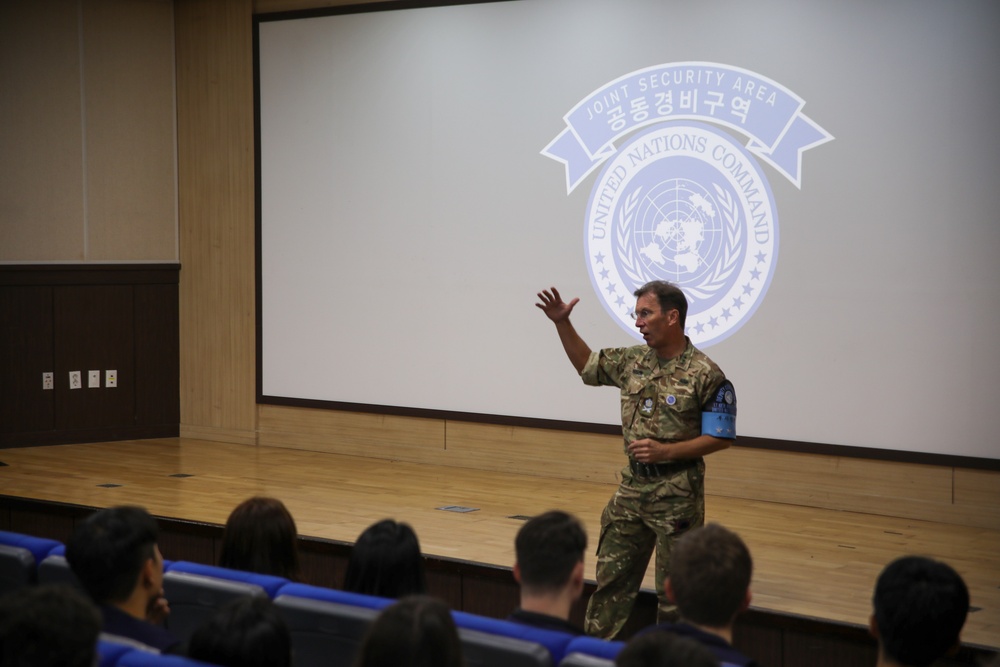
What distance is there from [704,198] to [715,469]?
150cm

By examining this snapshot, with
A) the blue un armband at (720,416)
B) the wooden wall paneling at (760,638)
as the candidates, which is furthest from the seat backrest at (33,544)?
the wooden wall paneling at (760,638)

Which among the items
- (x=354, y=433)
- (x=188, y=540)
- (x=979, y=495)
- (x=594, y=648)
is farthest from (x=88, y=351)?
(x=594, y=648)

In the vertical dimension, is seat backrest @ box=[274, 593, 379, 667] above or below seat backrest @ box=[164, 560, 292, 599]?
below

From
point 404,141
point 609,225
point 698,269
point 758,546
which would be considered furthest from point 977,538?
point 404,141

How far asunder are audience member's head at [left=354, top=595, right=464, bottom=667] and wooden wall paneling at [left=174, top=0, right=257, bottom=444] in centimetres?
651

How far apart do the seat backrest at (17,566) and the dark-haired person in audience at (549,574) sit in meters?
1.50

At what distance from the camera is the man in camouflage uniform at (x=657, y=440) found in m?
3.80

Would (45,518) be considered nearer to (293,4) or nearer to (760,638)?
(760,638)

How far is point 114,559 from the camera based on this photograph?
99.7 inches

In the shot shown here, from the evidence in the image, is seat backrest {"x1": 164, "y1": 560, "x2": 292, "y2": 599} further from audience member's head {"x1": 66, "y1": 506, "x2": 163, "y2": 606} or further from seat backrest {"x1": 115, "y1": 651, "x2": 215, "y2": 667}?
seat backrest {"x1": 115, "y1": 651, "x2": 215, "y2": 667}

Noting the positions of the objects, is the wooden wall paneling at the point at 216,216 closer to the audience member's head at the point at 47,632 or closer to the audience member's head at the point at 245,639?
the audience member's head at the point at 245,639

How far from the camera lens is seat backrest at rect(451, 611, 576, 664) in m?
2.37

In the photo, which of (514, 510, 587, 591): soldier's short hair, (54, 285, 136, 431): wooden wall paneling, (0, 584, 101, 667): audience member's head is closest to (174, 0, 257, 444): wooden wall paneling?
(54, 285, 136, 431): wooden wall paneling

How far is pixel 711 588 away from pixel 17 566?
201 cm
